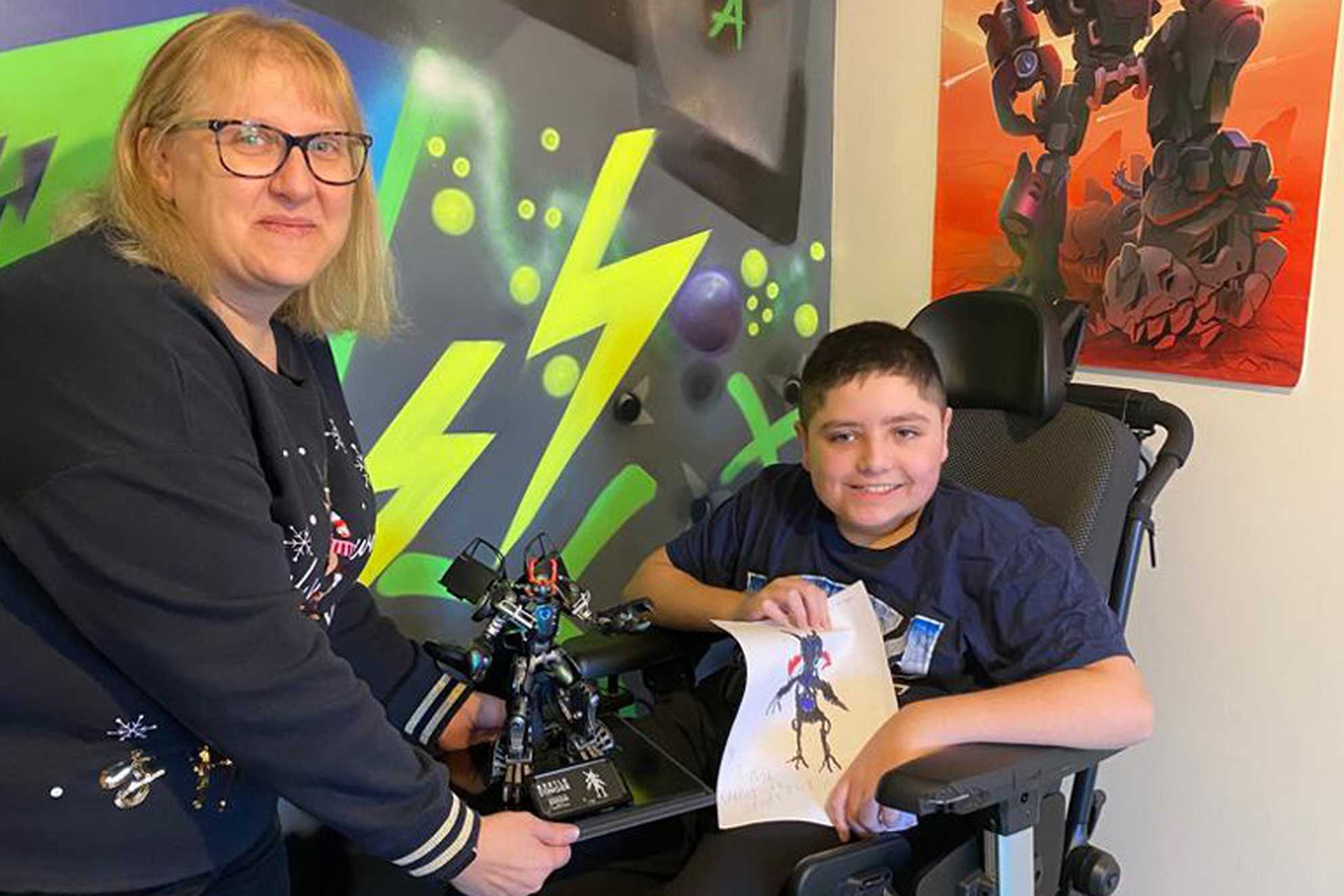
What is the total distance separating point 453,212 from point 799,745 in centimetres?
101

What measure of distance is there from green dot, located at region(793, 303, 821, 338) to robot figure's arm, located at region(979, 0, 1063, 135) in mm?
535

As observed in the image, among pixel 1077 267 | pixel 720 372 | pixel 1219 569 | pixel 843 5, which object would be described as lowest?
pixel 1219 569

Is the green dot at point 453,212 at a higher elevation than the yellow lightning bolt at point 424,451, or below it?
higher

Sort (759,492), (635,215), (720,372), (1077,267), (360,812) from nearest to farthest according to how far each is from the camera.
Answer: (360,812) → (759,492) → (1077,267) → (635,215) → (720,372)

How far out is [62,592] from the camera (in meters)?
0.86

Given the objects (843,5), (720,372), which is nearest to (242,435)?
(720,372)

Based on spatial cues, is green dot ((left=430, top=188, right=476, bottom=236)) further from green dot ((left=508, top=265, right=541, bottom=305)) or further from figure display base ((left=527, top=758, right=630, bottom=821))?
figure display base ((left=527, top=758, right=630, bottom=821))

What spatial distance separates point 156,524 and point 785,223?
162 cm

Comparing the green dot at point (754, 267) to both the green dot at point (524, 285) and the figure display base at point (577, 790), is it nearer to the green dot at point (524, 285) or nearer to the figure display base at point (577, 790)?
the green dot at point (524, 285)

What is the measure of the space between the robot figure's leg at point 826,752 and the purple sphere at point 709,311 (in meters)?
0.96

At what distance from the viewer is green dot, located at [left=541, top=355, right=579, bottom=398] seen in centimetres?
195

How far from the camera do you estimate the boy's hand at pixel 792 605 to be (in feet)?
4.58

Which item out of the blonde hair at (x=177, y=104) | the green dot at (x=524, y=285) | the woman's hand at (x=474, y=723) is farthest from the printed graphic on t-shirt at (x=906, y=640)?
the blonde hair at (x=177, y=104)

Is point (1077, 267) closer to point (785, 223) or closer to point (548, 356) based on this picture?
point (785, 223)
